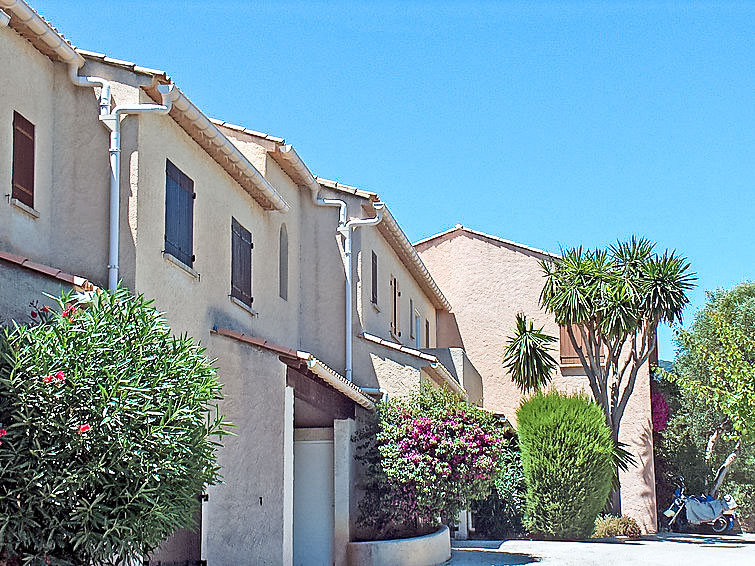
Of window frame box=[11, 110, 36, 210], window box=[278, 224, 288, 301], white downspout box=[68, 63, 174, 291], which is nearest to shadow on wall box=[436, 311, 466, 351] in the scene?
window box=[278, 224, 288, 301]

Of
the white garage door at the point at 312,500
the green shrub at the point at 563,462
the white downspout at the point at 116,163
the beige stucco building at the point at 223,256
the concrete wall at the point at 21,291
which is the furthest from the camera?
the green shrub at the point at 563,462

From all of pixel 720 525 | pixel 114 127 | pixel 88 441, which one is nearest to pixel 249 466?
pixel 114 127

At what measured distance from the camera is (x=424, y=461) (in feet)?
62.3

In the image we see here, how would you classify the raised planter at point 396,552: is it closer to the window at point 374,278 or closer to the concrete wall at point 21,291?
the window at point 374,278

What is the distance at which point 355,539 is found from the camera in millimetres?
19484

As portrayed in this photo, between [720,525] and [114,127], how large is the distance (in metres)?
24.4

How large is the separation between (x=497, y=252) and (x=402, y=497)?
1565cm

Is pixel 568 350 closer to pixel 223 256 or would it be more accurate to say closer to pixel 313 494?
pixel 313 494

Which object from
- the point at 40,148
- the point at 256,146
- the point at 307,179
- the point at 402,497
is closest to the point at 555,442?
the point at 402,497

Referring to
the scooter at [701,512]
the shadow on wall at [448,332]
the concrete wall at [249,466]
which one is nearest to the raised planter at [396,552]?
the concrete wall at [249,466]

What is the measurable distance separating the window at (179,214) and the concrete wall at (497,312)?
19.0 m

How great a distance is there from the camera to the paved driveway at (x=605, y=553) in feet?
67.4

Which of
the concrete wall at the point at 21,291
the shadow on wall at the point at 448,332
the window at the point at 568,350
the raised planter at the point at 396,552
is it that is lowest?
the raised planter at the point at 396,552

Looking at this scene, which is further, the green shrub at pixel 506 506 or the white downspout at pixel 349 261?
the green shrub at pixel 506 506
